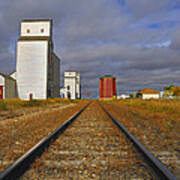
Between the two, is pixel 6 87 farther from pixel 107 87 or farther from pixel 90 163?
pixel 107 87

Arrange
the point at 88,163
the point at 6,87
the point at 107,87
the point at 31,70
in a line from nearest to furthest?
the point at 88,163 → the point at 6,87 → the point at 31,70 → the point at 107,87

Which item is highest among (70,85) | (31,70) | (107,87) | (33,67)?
(33,67)

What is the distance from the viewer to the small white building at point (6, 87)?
90.7 feet

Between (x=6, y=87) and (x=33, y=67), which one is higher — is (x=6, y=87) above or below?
below

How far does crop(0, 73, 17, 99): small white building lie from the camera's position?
90.7 feet

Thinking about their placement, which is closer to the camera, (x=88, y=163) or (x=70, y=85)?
(x=88, y=163)

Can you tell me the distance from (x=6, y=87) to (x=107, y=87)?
36.4 meters

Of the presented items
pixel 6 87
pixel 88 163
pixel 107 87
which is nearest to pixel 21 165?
pixel 88 163

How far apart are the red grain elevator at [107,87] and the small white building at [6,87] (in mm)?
31659

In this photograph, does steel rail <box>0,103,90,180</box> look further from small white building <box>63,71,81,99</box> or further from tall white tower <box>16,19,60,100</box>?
small white building <box>63,71,81,99</box>

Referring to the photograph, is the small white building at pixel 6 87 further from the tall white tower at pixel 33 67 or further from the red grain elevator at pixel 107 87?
the red grain elevator at pixel 107 87

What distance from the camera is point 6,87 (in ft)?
92.0

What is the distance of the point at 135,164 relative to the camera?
246 cm

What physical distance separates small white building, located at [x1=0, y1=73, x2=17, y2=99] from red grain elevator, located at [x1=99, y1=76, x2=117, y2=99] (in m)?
31.7
